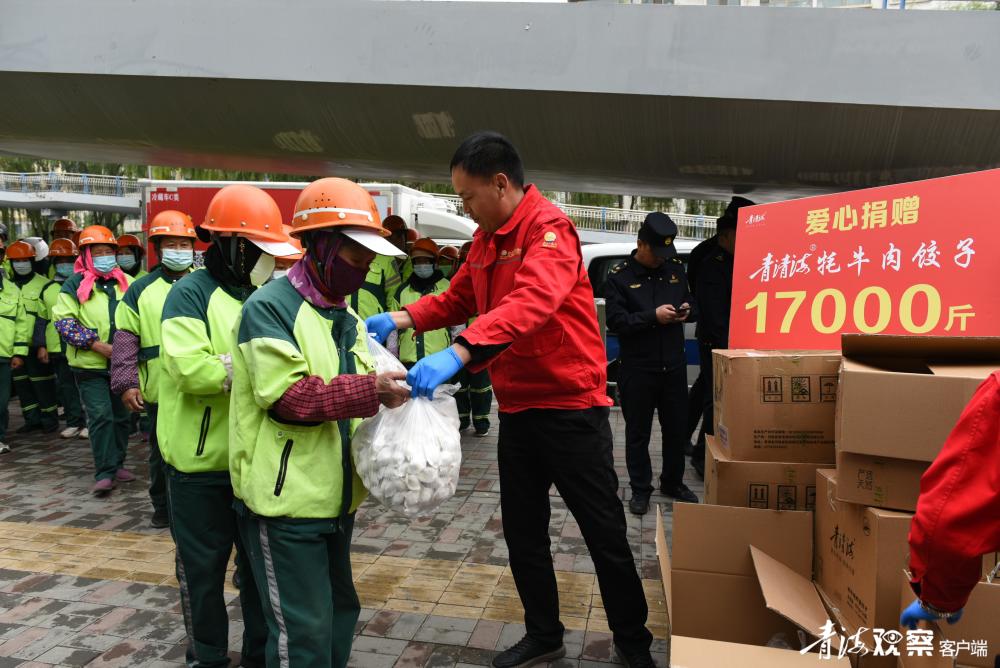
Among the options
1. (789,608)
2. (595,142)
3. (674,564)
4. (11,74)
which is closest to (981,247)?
(789,608)

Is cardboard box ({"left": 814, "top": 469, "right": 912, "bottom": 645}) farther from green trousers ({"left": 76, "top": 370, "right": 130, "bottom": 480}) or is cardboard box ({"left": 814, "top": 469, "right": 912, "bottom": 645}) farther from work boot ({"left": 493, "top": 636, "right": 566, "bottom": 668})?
green trousers ({"left": 76, "top": 370, "right": 130, "bottom": 480})

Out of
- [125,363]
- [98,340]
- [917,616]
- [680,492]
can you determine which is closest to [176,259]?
[125,363]

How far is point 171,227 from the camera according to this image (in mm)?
4141

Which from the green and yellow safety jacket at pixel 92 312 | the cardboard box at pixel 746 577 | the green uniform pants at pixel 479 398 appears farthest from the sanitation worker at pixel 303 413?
the green uniform pants at pixel 479 398

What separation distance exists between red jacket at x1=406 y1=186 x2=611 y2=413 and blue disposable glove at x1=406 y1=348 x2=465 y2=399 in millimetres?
399

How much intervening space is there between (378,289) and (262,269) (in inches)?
167

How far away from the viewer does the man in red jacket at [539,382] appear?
8.38 feet

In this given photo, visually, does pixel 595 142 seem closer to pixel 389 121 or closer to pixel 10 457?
pixel 389 121

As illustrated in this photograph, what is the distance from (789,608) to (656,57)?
3251mm

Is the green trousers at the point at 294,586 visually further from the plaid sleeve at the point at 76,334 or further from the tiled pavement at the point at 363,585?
the plaid sleeve at the point at 76,334

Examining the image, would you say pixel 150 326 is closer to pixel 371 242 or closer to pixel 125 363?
pixel 125 363

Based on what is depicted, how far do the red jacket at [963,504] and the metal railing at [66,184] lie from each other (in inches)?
1052

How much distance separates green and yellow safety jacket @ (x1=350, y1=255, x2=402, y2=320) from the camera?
6.75 m

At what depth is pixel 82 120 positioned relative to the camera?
5.54 meters
